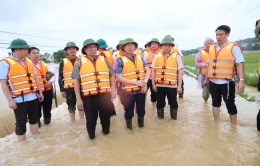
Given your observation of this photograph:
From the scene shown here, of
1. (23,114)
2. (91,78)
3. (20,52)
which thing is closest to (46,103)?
(23,114)

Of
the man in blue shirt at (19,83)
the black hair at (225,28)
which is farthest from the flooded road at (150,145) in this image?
the black hair at (225,28)

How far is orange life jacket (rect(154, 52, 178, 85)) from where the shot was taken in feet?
15.0

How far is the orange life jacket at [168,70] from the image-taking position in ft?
15.0

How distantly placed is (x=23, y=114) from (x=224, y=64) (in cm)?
392

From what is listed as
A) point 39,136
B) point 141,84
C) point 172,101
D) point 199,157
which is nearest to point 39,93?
point 39,136

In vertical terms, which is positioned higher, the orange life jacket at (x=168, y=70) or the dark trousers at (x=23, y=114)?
the orange life jacket at (x=168, y=70)

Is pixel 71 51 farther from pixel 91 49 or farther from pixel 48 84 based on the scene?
pixel 91 49

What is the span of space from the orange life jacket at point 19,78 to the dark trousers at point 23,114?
228mm

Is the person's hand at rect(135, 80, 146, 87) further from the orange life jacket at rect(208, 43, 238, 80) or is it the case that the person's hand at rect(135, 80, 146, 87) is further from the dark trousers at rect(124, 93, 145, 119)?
the orange life jacket at rect(208, 43, 238, 80)

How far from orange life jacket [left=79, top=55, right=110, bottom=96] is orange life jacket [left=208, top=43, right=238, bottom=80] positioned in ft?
→ 7.26

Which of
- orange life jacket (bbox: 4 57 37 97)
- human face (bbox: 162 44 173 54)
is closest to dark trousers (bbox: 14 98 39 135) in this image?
orange life jacket (bbox: 4 57 37 97)

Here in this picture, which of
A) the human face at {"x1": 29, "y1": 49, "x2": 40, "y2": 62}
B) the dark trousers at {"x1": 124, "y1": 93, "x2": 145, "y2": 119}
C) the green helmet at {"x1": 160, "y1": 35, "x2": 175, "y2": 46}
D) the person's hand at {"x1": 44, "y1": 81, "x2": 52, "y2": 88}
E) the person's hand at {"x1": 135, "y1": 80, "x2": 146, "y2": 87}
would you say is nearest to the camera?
the person's hand at {"x1": 135, "y1": 80, "x2": 146, "y2": 87}

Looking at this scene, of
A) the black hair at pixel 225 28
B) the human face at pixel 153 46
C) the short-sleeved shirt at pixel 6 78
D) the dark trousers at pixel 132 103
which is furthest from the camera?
the human face at pixel 153 46

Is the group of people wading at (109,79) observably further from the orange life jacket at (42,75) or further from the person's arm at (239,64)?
the orange life jacket at (42,75)
